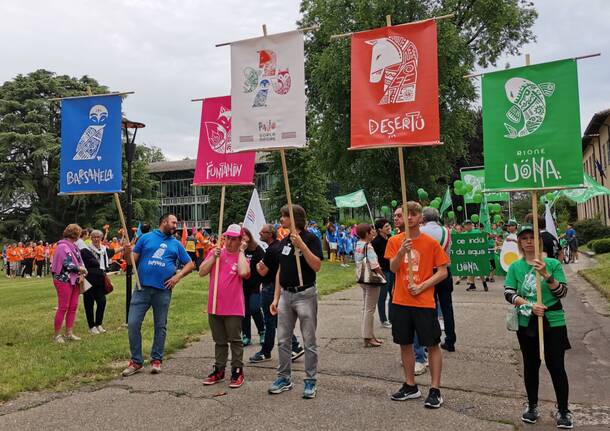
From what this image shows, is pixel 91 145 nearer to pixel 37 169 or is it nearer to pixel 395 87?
pixel 395 87

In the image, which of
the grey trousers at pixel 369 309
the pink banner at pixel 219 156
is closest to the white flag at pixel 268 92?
the pink banner at pixel 219 156

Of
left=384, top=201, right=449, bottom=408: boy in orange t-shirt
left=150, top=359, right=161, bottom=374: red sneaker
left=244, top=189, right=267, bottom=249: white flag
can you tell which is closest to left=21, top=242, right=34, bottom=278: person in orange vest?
left=244, top=189, right=267, bottom=249: white flag

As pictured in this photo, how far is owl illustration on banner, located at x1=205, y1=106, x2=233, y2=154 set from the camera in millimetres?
7789

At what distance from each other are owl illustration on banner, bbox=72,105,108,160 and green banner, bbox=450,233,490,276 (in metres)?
8.50

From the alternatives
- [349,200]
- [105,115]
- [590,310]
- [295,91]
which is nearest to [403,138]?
[295,91]

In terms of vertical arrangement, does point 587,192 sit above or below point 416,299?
above

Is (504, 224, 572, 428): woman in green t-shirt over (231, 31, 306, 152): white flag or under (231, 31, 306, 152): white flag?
under

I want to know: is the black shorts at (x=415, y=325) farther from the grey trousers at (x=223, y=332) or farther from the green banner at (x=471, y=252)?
the green banner at (x=471, y=252)

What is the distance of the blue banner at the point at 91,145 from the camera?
7.96 m

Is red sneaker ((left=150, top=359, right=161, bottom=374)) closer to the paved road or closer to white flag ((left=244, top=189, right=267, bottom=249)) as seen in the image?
the paved road

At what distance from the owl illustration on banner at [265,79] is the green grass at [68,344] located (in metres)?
3.99

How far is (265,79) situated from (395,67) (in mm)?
1555

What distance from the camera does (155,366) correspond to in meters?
6.73

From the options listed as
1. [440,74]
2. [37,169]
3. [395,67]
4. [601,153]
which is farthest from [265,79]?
[37,169]
